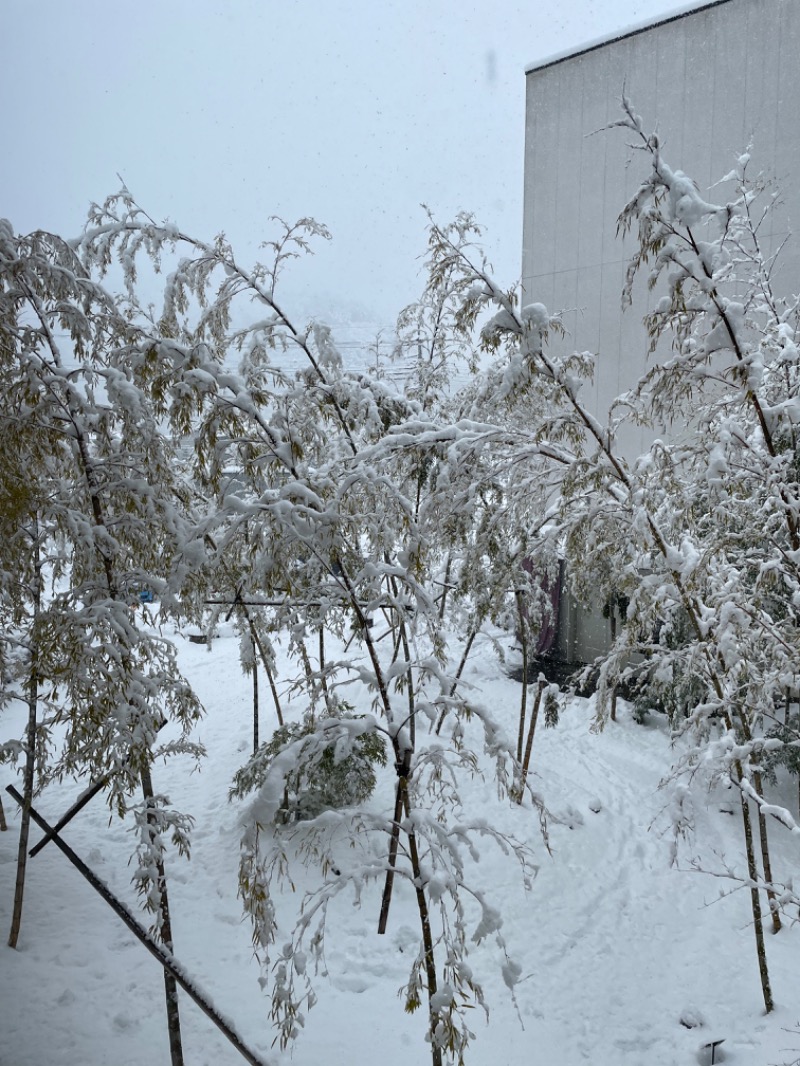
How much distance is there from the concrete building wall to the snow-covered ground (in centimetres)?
456

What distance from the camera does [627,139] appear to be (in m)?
7.00

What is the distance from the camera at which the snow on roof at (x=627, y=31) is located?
6.68 metres

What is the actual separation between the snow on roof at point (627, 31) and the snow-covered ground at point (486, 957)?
748 cm

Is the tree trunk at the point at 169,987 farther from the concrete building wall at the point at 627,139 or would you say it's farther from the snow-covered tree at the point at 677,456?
the concrete building wall at the point at 627,139

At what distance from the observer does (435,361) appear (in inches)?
212

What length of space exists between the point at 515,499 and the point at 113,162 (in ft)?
6.51

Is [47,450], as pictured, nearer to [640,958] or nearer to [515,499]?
[515,499]

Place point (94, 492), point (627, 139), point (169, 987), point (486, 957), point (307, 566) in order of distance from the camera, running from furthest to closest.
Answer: point (627, 139) → point (486, 957) → point (169, 987) → point (94, 492) → point (307, 566)

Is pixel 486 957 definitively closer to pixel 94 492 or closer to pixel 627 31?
pixel 94 492

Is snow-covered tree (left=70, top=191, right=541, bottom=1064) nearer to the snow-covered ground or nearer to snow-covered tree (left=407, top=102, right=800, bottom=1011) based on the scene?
snow-covered tree (left=407, top=102, right=800, bottom=1011)

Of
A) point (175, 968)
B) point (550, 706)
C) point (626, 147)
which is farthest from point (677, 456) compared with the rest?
point (626, 147)

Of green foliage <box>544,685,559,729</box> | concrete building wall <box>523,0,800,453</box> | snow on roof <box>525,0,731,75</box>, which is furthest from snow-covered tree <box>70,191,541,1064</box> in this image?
snow on roof <box>525,0,731,75</box>

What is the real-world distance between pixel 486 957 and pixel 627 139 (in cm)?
749

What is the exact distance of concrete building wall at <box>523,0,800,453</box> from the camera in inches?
247
